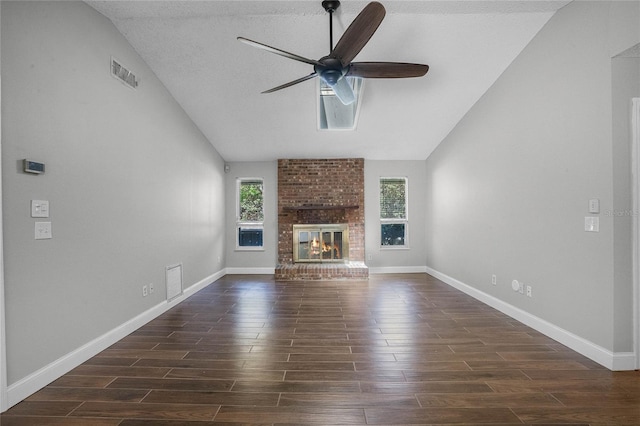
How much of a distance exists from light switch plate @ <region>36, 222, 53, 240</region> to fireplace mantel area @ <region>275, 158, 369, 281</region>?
4.13m

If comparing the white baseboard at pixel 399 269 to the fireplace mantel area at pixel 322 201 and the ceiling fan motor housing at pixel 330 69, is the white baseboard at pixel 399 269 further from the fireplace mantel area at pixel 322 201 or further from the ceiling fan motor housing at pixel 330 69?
the ceiling fan motor housing at pixel 330 69

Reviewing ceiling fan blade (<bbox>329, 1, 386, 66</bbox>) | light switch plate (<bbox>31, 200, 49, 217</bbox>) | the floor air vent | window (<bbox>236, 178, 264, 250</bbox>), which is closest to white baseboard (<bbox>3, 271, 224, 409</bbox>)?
the floor air vent

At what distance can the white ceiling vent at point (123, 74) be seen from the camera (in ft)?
9.48

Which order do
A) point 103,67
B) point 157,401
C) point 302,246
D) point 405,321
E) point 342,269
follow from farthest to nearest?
point 302,246 → point 342,269 → point 405,321 → point 103,67 → point 157,401

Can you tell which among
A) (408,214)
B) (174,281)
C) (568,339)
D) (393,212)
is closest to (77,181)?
(174,281)

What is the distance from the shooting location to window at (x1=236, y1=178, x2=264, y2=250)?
6.25 m

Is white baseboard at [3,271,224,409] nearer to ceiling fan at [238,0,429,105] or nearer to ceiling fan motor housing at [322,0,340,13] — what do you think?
ceiling fan at [238,0,429,105]

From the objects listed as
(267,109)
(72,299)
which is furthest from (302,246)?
(72,299)

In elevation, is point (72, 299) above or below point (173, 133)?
below

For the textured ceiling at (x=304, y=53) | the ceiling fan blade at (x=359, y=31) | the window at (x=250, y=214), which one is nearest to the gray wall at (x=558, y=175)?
the textured ceiling at (x=304, y=53)

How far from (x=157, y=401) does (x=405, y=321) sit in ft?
7.91

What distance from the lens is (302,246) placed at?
20.2 feet

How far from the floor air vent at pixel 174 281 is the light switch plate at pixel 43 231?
1.73 m

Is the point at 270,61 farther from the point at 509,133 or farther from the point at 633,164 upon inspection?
the point at 633,164
